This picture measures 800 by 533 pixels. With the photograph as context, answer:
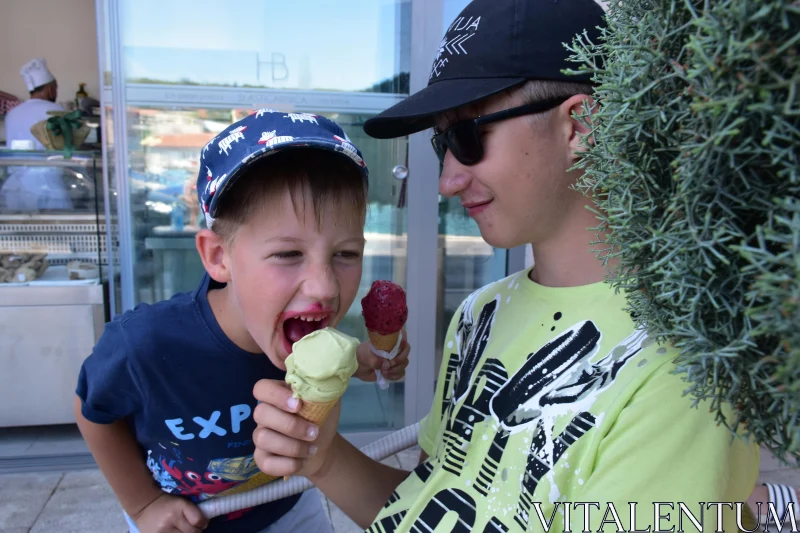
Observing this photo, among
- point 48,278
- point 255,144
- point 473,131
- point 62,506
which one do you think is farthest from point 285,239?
point 48,278

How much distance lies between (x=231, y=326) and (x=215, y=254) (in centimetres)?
24

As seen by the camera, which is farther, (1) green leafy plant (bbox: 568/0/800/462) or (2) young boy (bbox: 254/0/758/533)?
(2) young boy (bbox: 254/0/758/533)

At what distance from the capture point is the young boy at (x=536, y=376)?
36.2 inches

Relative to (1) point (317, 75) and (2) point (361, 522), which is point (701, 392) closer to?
(2) point (361, 522)

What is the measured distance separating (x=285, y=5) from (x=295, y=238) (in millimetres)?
3170

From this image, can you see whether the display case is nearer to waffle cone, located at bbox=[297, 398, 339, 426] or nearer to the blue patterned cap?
the blue patterned cap

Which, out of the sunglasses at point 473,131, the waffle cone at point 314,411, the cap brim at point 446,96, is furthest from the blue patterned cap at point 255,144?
the waffle cone at point 314,411

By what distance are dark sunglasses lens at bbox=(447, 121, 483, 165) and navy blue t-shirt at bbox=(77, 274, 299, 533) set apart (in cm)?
90

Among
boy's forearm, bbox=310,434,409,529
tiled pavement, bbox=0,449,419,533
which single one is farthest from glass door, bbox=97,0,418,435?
boy's forearm, bbox=310,434,409,529

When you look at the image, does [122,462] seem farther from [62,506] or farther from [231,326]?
[62,506]

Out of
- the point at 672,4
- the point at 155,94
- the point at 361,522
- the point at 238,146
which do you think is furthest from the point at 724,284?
the point at 155,94

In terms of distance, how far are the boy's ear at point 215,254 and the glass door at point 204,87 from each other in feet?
8.61

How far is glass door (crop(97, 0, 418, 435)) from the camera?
12.4 feet

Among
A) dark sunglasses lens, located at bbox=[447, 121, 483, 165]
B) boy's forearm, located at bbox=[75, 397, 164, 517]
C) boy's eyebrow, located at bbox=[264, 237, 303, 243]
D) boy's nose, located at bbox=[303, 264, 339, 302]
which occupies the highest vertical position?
dark sunglasses lens, located at bbox=[447, 121, 483, 165]
